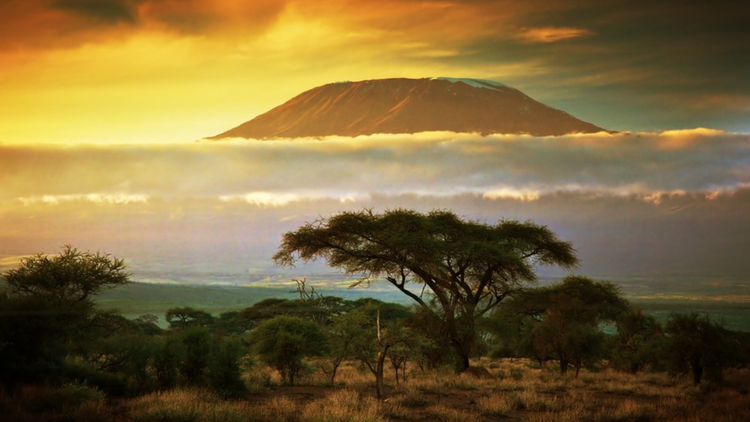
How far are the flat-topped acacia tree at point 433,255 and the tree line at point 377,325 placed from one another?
7 cm

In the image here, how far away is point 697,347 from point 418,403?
16.1 metres

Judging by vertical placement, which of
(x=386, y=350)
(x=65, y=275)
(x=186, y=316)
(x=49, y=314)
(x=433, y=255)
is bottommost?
(x=186, y=316)

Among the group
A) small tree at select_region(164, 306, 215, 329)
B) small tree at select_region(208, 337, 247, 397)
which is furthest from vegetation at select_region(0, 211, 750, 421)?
small tree at select_region(164, 306, 215, 329)

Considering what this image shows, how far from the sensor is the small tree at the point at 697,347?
110 ft

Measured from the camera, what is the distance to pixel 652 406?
23.2 meters

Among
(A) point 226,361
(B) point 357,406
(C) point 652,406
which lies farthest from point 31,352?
(C) point 652,406

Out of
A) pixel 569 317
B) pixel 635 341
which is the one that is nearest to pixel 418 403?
pixel 569 317

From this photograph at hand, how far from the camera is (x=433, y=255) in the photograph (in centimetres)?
3509

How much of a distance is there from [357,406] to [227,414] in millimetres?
4305

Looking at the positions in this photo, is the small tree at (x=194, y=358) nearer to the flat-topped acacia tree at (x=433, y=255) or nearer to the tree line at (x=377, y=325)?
the tree line at (x=377, y=325)

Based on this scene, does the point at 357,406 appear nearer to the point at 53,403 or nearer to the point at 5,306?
the point at 53,403

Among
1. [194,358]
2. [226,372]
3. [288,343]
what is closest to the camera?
[226,372]

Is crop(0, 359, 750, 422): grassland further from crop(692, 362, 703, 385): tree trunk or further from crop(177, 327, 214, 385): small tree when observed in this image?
crop(177, 327, 214, 385): small tree

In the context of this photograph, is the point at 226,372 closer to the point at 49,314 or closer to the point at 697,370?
the point at 49,314
